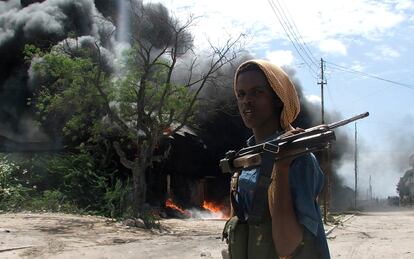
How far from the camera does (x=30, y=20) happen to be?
1215 inches

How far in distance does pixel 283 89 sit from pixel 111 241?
11.1 metres

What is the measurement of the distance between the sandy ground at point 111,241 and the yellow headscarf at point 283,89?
8618mm

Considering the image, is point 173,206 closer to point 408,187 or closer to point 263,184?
point 263,184

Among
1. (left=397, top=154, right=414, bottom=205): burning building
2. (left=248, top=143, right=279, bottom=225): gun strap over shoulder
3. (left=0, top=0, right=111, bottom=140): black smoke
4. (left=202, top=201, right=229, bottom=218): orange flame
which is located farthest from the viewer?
(left=397, top=154, right=414, bottom=205): burning building

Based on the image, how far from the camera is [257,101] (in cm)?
161

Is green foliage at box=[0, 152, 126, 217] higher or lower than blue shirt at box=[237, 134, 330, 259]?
higher

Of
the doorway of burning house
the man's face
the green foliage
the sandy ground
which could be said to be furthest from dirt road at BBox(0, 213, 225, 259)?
the doorway of burning house

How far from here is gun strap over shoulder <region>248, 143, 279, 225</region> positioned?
4.44ft

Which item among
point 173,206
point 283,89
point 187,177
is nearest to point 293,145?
point 283,89

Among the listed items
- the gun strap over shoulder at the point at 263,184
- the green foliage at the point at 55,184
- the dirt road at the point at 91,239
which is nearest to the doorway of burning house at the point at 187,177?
the green foliage at the point at 55,184

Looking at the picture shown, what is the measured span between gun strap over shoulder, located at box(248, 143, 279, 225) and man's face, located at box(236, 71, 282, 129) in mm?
262

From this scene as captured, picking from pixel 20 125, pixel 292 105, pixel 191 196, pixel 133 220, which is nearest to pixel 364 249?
pixel 133 220

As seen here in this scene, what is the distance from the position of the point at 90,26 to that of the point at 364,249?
26588 millimetres

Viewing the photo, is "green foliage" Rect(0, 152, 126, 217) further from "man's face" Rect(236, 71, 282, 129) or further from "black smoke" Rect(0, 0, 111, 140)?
"man's face" Rect(236, 71, 282, 129)
